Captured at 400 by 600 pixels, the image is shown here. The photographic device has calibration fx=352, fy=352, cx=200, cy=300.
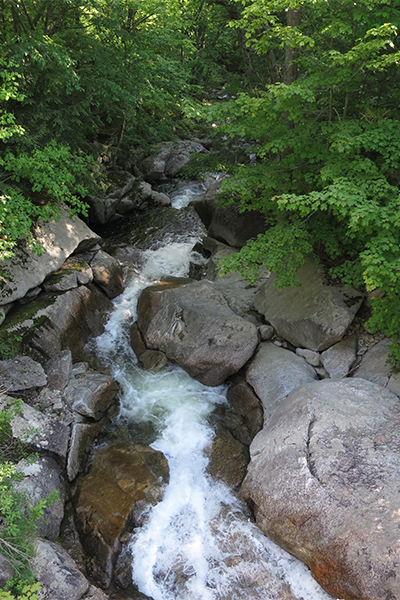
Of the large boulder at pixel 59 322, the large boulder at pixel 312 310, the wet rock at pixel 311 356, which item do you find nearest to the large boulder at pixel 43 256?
the large boulder at pixel 59 322

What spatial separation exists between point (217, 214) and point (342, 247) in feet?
16.3

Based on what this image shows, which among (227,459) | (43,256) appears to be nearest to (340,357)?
(227,459)

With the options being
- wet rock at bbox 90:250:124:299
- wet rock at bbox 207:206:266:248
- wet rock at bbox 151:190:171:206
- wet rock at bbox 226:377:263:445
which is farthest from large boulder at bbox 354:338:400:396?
wet rock at bbox 151:190:171:206

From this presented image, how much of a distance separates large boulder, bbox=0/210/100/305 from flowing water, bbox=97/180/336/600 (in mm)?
2552

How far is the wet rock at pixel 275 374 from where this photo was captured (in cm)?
697

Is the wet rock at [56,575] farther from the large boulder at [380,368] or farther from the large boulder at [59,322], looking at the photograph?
the large boulder at [380,368]

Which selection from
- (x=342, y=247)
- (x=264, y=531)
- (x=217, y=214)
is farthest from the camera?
(x=217, y=214)

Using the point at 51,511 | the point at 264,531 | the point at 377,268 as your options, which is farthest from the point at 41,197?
the point at 264,531

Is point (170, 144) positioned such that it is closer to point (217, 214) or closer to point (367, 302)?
point (217, 214)

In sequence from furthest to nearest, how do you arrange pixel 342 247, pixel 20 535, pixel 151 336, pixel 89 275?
pixel 89 275 → pixel 151 336 → pixel 342 247 → pixel 20 535

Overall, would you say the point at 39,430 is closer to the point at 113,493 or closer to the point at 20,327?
the point at 113,493

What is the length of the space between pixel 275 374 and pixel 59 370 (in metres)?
4.47

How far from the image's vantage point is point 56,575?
4.46 meters

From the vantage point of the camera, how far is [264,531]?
17.4ft
